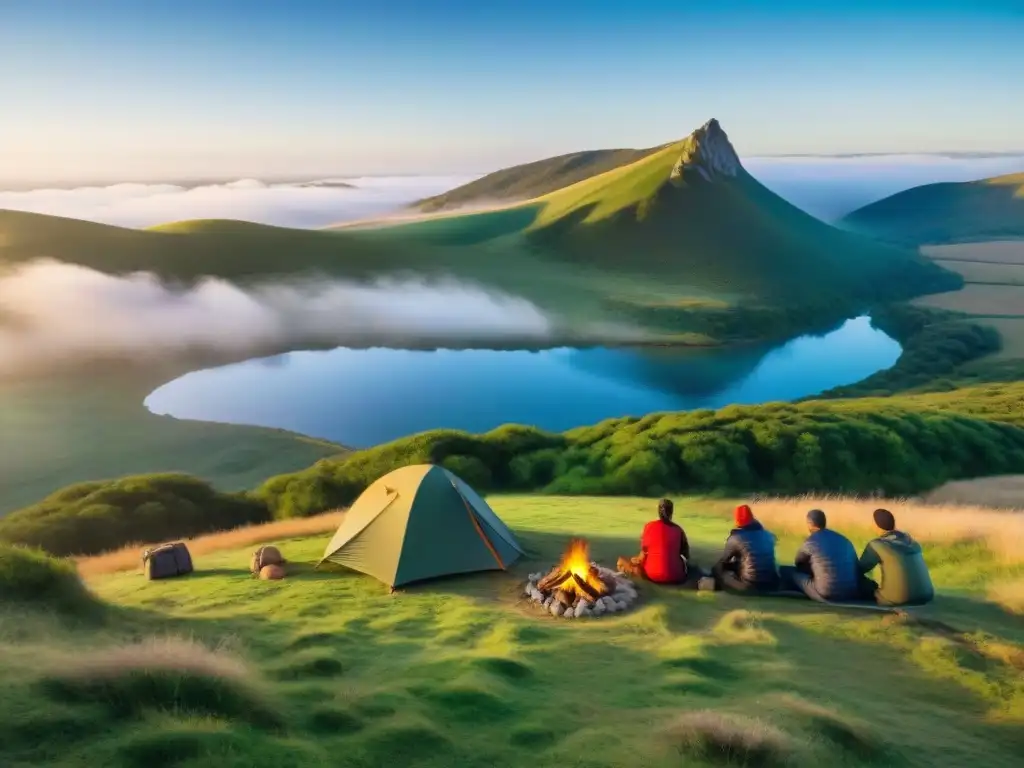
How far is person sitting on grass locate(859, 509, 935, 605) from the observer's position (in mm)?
15469

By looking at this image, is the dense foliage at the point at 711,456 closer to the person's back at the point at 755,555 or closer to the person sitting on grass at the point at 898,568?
the person's back at the point at 755,555

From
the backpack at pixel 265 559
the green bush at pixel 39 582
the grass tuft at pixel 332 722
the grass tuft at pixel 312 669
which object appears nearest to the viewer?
the grass tuft at pixel 332 722

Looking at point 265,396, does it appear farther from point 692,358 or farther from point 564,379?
point 692,358

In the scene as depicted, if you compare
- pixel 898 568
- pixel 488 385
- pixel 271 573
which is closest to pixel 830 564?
pixel 898 568

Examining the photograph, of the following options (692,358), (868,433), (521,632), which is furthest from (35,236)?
(521,632)

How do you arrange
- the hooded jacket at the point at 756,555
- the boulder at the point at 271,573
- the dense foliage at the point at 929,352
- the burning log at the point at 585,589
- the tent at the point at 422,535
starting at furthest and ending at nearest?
the dense foliage at the point at 929,352, the boulder at the point at 271,573, the tent at the point at 422,535, the hooded jacket at the point at 756,555, the burning log at the point at 585,589

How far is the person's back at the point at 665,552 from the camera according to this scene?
708 inches

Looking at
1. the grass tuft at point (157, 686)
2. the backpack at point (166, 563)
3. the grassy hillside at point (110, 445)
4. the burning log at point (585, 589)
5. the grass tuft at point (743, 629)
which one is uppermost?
the grass tuft at point (157, 686)

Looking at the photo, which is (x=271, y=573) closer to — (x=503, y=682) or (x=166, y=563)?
(x=166, y=563)

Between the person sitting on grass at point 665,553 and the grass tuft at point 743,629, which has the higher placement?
the person sitting on grass at point 665,553

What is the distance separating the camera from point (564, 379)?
14700 cm

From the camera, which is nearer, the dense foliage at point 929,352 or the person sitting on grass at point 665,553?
the person sitting on grass at point 665,553

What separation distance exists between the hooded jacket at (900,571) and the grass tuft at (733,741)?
678 cm

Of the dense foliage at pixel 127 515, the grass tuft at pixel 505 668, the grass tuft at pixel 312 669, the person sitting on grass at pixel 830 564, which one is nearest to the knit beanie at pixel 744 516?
the person sitting on grass at pixel 830 564
